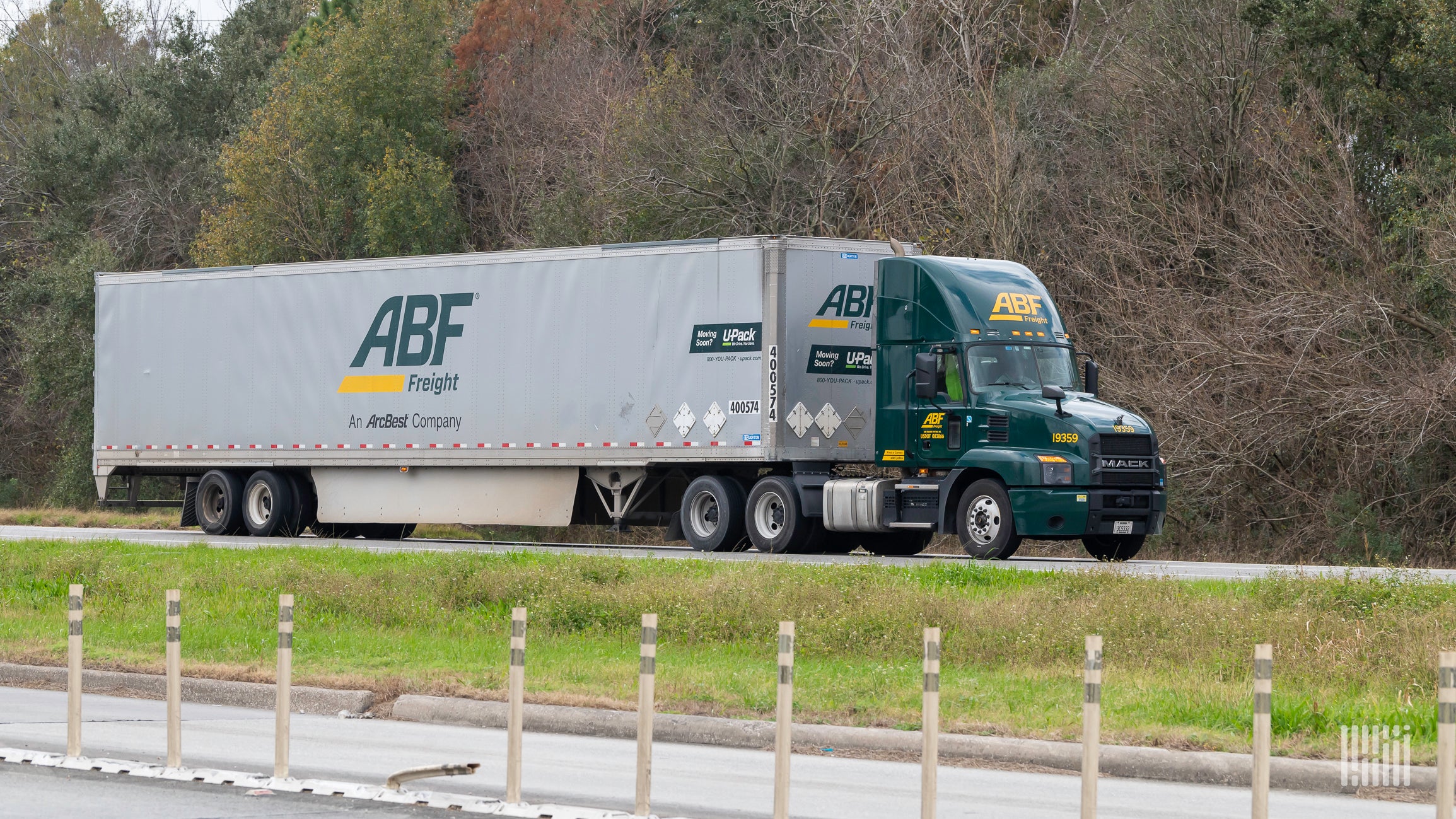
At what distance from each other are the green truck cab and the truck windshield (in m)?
0.02

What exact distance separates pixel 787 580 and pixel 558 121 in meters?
30.6

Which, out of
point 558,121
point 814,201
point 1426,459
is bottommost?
point 1426,459

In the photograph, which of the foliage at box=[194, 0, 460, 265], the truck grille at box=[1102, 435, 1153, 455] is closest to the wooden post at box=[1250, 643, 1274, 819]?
the truck grille at box=[1102, 435, 1153, 455]

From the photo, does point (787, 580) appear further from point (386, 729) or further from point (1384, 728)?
point (1384, 728)

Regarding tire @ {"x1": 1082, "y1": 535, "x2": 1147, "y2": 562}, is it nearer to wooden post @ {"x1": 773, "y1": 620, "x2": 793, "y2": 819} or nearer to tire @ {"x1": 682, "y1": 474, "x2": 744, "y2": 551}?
tire @ {"x1": 682, "y1": 474, "x2": 744, "y2": 551}

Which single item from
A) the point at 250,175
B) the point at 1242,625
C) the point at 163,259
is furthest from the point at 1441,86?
the point at 163,259

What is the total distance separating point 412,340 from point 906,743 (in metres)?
19.0

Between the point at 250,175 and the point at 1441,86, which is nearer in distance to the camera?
the point at 1441,86

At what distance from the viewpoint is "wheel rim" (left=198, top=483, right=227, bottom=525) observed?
31.1 m

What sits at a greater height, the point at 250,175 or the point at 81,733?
the point at 250,175

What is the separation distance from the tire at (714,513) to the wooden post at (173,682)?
15495 mm

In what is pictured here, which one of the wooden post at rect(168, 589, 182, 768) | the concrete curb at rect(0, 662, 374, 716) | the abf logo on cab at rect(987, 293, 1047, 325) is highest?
the abf logo on cab at rect(987, 293, 1047, 325)

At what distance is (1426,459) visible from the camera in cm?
2720

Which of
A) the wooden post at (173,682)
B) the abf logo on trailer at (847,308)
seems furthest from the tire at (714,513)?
the wooden post at (173,682)
